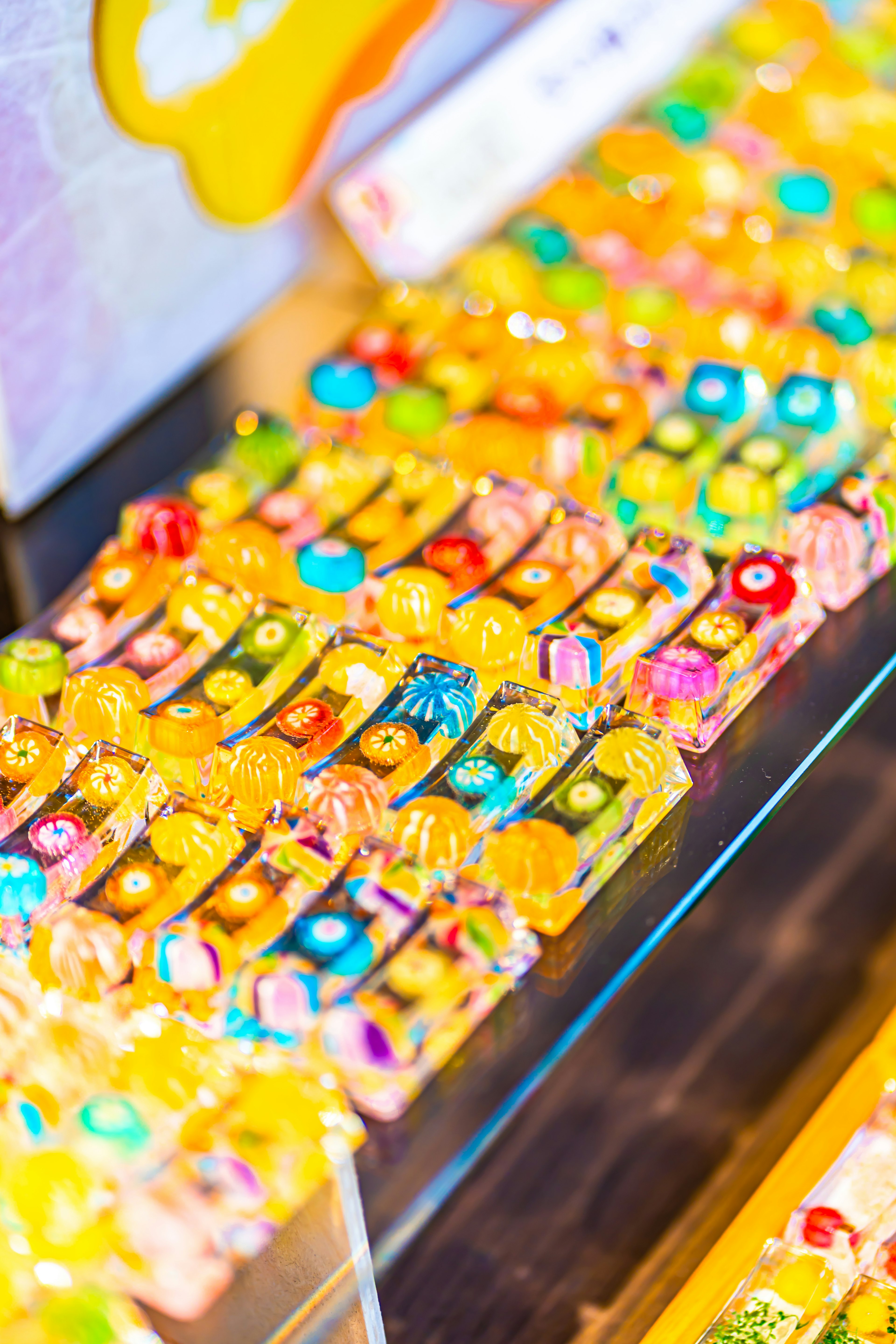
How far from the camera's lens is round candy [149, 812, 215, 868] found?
4.30ft

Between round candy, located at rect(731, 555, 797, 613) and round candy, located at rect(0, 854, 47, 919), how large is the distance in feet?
2.09

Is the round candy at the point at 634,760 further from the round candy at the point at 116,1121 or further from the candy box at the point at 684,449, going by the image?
the round candy at the point at 116,1121

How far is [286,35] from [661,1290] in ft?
4.24

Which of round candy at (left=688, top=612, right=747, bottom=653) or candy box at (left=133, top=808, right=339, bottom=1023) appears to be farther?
round candy at (left=688, top=612, right=747, bottom=653)

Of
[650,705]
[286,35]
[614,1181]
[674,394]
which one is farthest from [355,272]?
[614,1181]

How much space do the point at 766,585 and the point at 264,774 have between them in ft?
1.54

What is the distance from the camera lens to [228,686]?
146 centimetres

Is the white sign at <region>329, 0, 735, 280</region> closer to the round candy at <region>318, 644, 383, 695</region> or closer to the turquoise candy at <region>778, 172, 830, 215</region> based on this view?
the turquoise candy at <region>778, 172, 830, 215</region>

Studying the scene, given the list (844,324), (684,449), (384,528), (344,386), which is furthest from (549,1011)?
(844,324)

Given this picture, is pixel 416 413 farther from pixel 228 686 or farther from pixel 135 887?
pixel 135 887

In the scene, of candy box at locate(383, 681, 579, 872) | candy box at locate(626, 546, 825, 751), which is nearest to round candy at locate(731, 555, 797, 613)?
candy box at locate(626, 546, 825, 751)

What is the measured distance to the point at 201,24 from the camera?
1748mm

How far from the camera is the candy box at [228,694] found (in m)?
1.42

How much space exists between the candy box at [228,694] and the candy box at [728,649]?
29 cm
